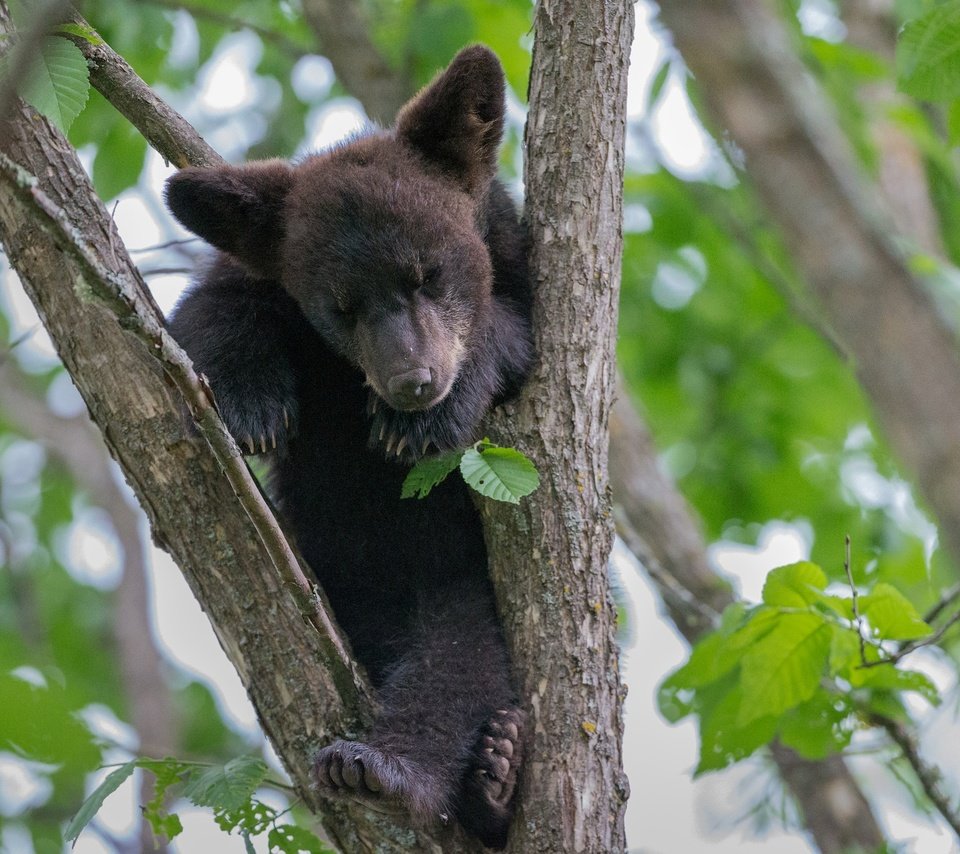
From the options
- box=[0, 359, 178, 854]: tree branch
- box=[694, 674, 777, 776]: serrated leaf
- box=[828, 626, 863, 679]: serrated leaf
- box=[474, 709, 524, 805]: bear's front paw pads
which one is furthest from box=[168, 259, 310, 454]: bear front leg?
box=[0, 359, 178, 854]: tree branch

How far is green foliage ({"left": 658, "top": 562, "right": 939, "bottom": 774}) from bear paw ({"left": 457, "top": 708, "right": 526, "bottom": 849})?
745 mm

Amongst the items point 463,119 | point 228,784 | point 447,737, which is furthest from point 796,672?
point 463,119

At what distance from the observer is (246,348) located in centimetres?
379

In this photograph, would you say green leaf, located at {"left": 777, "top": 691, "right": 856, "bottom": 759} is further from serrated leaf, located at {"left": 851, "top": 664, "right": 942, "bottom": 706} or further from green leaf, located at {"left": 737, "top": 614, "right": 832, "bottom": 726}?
green leaf, located at {"left": 737, "top": 614, "right": 832, "bottom": 726}

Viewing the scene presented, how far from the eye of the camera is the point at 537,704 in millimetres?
3312

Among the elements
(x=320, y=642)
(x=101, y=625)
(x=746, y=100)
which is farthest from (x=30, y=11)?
(x=101, y=625)

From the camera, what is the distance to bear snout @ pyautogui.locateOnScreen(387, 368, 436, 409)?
3455 mm

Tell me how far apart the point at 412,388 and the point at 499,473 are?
56 cm

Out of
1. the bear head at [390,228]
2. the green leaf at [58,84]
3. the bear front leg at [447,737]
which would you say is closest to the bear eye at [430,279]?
the bear head at [390,228]

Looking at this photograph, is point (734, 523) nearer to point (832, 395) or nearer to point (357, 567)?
point (832, 395)

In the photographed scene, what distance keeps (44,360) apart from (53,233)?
7.08 metres

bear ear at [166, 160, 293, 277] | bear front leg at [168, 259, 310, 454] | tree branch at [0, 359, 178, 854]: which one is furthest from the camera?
tree branch at [0, 359, 178, 854]

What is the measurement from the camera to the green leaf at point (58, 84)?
2.95m

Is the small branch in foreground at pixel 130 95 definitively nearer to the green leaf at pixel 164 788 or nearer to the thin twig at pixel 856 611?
the green leaf at pixel 164 788
